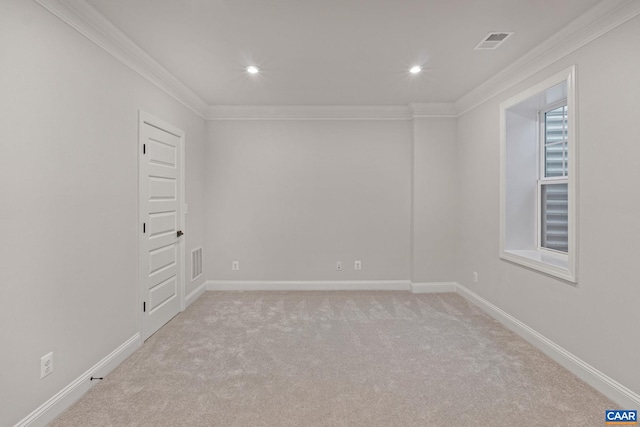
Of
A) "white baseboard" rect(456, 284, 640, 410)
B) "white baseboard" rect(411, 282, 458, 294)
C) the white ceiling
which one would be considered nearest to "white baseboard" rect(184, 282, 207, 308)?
the white ceiling

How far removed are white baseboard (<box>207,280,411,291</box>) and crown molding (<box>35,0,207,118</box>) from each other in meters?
2.58

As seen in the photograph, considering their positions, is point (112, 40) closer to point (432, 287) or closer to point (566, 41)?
point (566, 41)

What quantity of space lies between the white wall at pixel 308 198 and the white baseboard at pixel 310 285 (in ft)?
0.24

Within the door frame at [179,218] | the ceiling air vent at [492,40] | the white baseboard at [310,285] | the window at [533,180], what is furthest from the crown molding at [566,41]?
the door frame at [179,218]

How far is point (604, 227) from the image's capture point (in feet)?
7.61

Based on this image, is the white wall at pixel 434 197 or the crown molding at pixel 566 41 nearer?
the crown molding at pixel 566 41

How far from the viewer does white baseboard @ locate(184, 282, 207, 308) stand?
418 centimetres

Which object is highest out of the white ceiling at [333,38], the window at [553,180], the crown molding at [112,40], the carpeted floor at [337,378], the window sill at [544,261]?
the white ceiling at [333,38]

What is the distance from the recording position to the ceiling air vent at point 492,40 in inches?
106

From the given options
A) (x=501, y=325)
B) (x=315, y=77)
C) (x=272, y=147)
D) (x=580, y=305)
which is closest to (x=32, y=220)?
(x=315, y=77)

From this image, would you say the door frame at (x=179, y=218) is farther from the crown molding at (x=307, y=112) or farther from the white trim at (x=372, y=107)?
the crown molding at (x=307, y=112)

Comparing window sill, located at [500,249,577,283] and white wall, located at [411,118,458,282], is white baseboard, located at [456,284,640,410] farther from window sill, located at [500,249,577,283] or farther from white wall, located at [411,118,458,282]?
white wall, located at [411,118,458,282]

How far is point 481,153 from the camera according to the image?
4070 millimetres

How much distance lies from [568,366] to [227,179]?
169 inches
